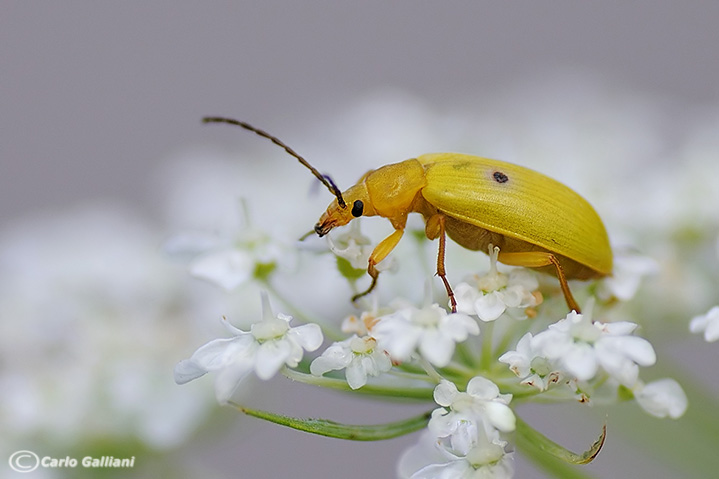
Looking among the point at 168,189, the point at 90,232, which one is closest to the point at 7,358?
the point at 90,232

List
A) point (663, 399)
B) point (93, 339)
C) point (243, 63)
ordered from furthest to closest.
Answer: point (243, 63)
point (93, 339)
point (663, 399)

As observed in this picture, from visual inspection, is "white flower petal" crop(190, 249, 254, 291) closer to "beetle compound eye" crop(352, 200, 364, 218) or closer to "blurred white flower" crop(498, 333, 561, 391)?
"beetle compound eye" crop(352, 200, 364, 218)

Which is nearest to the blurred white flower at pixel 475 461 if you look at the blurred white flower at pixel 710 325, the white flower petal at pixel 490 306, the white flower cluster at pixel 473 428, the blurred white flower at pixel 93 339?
the white flower cluster at pixel 473 428

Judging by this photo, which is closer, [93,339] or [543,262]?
[543,262]

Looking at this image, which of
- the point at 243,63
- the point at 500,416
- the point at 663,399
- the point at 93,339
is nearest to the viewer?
the point at 500,416

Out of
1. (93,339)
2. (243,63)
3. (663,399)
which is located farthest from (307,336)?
(243,63)

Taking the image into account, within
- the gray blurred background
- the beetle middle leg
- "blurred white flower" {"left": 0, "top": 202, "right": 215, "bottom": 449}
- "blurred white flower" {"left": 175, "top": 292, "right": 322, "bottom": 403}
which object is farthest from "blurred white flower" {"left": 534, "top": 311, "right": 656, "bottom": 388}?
the gray blurred background

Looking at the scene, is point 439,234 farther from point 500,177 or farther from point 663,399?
point 663,399
